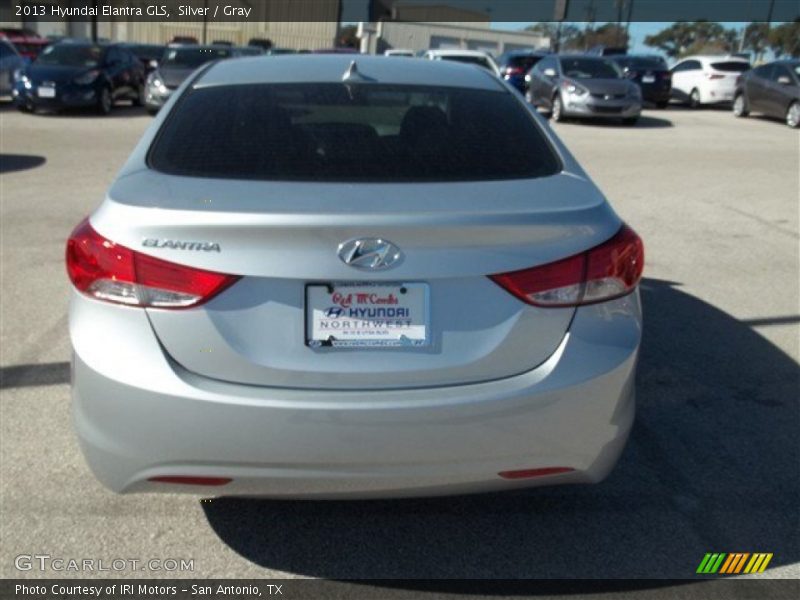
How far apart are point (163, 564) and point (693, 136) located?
1744 centimetres

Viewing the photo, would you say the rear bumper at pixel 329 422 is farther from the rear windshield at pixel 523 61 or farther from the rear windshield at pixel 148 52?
the rear windshield at pixel 148 52

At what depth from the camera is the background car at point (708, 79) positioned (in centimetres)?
2556

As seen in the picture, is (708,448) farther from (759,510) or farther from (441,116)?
(441,116)

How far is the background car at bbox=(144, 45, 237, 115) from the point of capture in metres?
18.1

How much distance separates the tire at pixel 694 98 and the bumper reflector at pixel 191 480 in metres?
26.1

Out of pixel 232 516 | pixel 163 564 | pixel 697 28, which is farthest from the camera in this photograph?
pixel 697 28

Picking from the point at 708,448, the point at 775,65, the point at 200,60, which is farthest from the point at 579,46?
the point at 708,448

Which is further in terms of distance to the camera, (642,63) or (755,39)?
(755,39)

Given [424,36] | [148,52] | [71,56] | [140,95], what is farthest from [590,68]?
[424,36]

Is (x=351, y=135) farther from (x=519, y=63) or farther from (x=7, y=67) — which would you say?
(x=519, y=63)

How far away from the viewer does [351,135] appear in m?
3.40

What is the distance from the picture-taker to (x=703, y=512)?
363cm

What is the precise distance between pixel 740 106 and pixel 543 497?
72.8 ft
